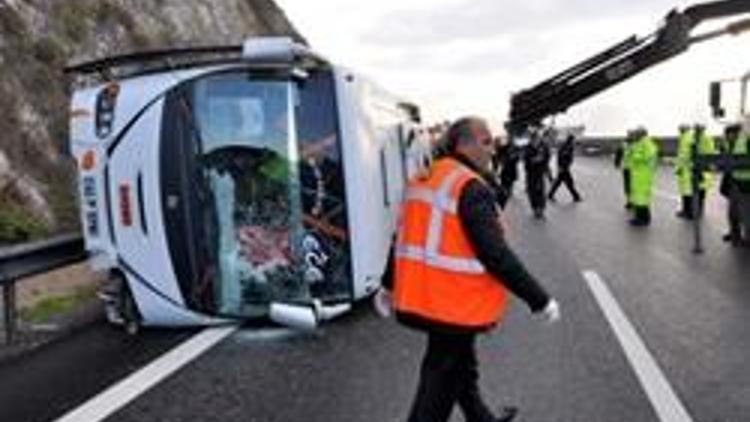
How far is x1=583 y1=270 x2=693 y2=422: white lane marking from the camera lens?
938 centimetres

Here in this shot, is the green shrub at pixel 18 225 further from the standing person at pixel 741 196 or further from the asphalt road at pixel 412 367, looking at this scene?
the standing person at pixel 741 196

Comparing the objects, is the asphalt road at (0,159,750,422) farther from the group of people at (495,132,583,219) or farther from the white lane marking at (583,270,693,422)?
the group of people at (495,132,583,219)

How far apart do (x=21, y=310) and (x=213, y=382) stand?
5.35 m

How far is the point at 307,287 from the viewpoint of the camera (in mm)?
13445

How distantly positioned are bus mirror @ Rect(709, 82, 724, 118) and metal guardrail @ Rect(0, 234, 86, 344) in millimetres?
9898

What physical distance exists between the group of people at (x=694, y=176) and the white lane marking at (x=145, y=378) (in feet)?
31.2

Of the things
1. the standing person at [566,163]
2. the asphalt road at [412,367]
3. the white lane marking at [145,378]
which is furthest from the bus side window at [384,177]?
the standing person at [566,163]

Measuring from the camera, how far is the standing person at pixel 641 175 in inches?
1021

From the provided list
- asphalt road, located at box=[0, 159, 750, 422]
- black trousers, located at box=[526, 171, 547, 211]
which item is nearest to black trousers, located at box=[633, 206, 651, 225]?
black trousers, located at box=[526, 171, 547, 211]

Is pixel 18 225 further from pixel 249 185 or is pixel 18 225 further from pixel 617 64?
pixel 617 64

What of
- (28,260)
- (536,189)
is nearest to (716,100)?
(536,189)

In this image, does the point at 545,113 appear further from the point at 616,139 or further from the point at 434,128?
the point at 616,139

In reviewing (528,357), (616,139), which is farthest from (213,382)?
(616,139)

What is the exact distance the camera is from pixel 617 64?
2511 centimetres
